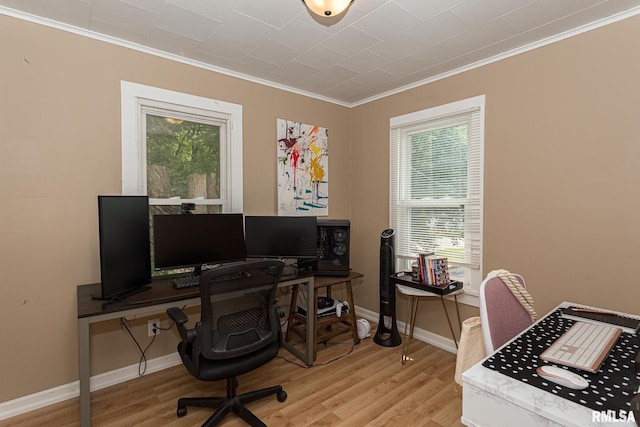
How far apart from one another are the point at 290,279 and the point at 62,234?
1.60 metres

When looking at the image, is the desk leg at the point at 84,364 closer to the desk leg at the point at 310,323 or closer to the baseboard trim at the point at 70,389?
the baseboard trim at the point at 70,389

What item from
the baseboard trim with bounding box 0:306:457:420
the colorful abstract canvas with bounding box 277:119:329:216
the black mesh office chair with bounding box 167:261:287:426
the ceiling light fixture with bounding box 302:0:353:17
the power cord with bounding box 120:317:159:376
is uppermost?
the ceiling light fixture with bounding box 302:0:353:17

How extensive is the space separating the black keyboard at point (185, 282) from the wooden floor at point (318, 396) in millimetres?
793

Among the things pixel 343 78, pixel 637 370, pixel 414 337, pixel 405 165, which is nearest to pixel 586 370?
pixel 637 370

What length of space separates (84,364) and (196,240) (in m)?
1.01

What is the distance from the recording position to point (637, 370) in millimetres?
1057

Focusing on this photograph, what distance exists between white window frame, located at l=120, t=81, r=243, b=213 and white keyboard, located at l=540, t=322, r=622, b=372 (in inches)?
96.0

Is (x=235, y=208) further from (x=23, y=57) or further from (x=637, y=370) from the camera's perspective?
(x=637, y=370)

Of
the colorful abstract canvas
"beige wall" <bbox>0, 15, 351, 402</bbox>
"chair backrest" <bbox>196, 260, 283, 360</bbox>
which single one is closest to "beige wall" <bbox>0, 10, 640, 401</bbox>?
"beige wall" <bbox>0, 15, 351, 402</bbox>

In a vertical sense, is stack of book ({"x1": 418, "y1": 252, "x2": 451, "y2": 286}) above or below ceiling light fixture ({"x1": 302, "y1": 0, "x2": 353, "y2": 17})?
below

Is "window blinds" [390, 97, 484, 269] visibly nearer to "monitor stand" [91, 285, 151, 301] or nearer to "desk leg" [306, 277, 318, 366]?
"desk leg" [306, 277, 318, 366]

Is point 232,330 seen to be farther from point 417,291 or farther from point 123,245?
point 417,291

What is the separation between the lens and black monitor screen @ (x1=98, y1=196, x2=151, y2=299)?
1.94 m

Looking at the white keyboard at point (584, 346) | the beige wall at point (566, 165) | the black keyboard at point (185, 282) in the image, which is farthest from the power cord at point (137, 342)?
the beige wall at point (566, 165)
